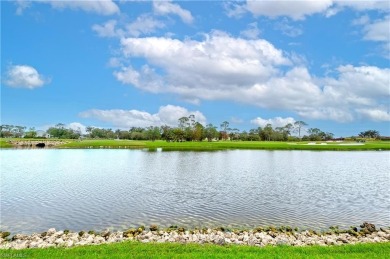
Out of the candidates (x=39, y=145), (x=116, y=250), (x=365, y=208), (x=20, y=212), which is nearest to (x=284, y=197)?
(x=365, y=208)

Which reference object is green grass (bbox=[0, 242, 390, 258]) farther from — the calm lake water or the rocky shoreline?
the calm lake water

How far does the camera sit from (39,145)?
16038 cm

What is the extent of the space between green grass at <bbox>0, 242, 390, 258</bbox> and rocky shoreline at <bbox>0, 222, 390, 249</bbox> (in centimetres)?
168

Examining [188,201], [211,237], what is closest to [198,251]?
[211,237]

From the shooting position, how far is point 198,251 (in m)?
14.3

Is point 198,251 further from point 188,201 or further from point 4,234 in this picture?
point 188,201

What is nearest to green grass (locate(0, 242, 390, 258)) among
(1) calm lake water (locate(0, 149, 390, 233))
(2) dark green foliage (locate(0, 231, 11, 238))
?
(2) dark green foliage (locate(0, 231, 11, 238))

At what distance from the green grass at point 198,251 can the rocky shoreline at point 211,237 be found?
1677 millimetres

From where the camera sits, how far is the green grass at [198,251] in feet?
43.8

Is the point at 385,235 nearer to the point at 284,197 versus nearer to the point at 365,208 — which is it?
the point at 365,208

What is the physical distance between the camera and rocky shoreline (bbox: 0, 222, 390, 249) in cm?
1677

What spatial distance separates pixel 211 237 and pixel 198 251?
3.58 metres

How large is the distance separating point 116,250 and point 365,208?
2238 centimetres

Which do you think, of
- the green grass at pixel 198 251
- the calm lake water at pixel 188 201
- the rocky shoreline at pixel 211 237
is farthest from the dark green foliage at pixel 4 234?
the green grass at pixel 198 251
